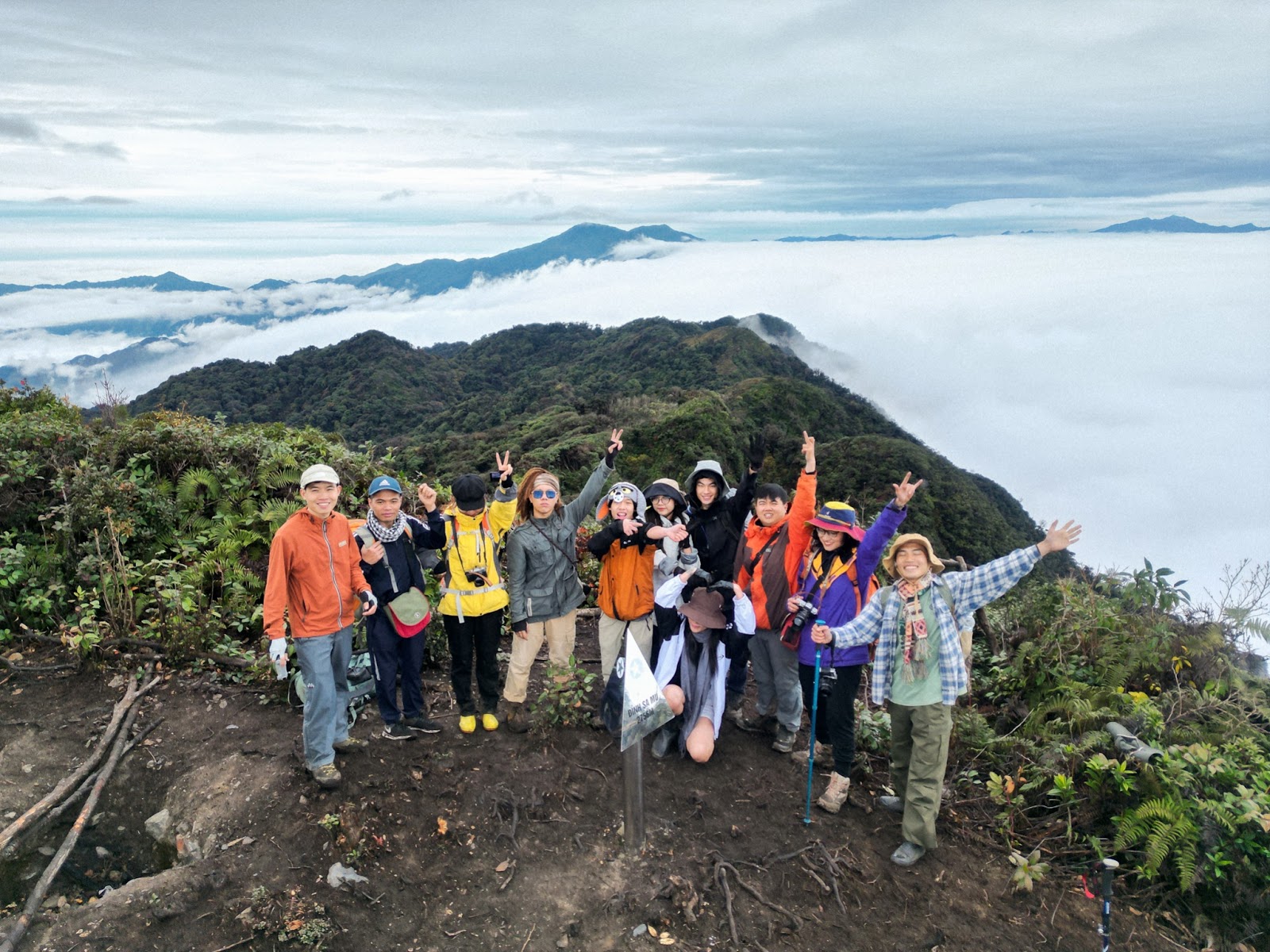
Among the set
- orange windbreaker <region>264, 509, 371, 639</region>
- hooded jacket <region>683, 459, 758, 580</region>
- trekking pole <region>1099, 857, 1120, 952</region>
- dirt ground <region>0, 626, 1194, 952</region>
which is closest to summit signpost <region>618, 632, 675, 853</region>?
dirt ground <region>0, 626, 1194, 952</region>

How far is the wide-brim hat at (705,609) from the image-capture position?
5547mm

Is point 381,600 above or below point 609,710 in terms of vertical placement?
above

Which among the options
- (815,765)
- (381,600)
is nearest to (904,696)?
(815,765)

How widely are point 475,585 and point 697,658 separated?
1.90 meters

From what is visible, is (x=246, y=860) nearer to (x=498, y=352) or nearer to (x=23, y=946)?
(x=23, y=946)

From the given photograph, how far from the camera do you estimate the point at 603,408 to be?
2484 inches

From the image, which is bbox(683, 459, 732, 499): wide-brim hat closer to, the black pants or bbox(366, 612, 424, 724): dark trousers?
the black pants

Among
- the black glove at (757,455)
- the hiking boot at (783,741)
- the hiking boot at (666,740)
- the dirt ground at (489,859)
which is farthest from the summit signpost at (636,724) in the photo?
the black glove at (757,455)

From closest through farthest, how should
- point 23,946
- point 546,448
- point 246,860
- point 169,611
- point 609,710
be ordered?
1. point 23,946
2. point 246,860
3. point 609,710
4. point 169,611
5. point 546,448

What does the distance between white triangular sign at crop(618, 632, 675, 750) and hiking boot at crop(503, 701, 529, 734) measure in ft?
5.87

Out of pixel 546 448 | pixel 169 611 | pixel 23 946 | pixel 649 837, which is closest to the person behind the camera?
pixel 23 946

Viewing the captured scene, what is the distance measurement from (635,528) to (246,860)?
344 cm

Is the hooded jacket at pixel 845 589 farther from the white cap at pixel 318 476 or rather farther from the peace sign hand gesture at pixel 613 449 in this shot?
the white cap at pixel 318 476

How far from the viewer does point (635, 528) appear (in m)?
5.60
